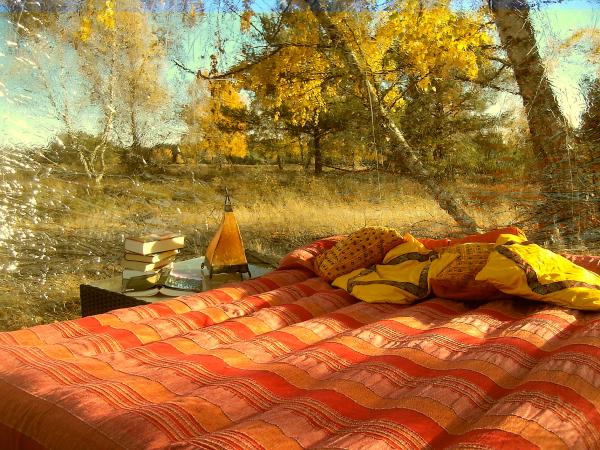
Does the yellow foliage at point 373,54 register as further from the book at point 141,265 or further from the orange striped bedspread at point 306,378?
the orange striped bedspread at point 306,378

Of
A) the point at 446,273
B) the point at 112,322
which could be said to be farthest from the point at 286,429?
the point at 446,273

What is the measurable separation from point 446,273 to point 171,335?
3.08ft

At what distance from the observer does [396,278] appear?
2.15 meters

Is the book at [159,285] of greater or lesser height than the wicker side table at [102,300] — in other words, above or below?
above

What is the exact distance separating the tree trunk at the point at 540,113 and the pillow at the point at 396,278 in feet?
4.94

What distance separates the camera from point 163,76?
11.8 ft

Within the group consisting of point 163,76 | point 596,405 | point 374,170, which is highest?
point 163,76

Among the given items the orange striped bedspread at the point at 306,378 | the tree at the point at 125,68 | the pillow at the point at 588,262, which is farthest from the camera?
the tree at the point at 125,68

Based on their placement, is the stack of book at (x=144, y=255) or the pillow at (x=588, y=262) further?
the stack of book at (x=144, y=255)

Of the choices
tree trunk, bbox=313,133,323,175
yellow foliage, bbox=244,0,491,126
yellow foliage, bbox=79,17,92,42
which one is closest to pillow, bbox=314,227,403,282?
tree trunk, bbox=313,133,323,175

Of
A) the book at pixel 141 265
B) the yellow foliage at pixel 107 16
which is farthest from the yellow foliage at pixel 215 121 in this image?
the book at pixel 141 265

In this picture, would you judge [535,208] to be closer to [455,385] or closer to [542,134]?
[542,134]

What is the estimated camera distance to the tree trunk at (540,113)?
3.47 meters

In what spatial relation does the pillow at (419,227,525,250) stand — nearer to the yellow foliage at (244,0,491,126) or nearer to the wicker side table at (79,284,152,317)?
the wicker side table at (79,284,152,317)
